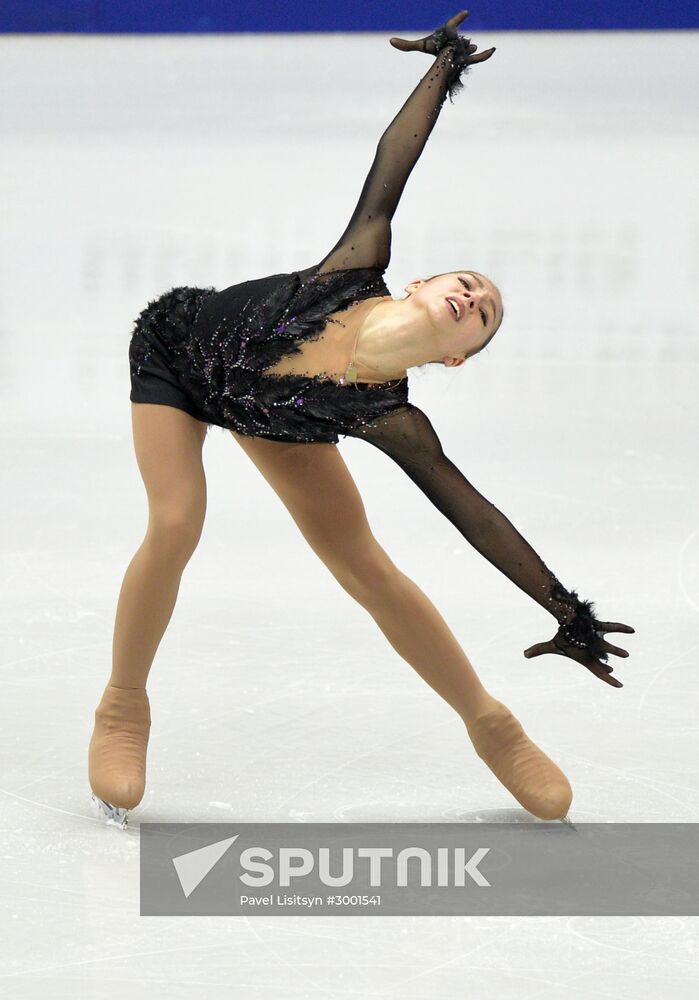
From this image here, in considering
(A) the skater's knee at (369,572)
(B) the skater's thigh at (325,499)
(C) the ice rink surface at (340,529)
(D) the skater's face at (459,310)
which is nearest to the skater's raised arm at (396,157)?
(D) the skater's face at (459,310)

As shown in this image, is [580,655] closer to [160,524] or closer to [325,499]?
[325,499]

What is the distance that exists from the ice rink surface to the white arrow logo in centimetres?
8

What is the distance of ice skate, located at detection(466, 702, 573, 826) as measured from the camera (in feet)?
8.50

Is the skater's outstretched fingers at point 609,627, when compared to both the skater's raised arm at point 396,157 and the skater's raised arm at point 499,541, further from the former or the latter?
the skater's raised arm at point 396,157

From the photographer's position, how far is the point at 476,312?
245 centimetres

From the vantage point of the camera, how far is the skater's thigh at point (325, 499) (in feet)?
8.63

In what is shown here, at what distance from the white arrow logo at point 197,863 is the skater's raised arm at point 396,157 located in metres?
1.01

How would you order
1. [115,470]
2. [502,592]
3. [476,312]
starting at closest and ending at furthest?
[476,312] → [502,592] → [115,470]

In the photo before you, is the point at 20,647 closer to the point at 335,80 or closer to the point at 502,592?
the point at 502,592

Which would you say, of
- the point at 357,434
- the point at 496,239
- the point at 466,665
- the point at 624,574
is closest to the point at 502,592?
the point at 624,574

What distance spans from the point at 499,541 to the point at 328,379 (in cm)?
42

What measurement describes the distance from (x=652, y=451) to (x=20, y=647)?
204 cm

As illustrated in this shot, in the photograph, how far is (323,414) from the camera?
8.16 ft

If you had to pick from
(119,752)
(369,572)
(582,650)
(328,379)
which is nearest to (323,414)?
(328,379)
